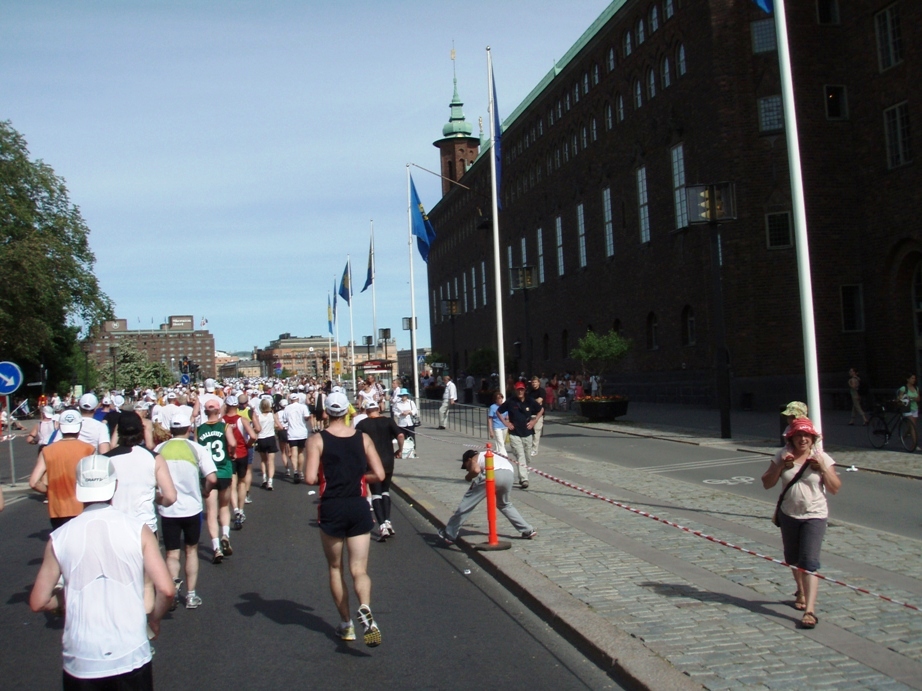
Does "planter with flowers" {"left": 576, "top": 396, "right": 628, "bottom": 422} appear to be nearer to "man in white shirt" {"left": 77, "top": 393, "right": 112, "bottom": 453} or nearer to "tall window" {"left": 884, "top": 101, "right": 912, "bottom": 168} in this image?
"tall window" {"left": 884, "top": 101, "right": 912, "bottom": 168}

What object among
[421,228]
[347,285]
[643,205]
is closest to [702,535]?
[421,228]

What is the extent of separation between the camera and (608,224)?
51.7 m

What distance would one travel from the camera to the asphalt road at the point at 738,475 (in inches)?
464

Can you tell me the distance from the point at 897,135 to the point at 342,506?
31794 millimetres

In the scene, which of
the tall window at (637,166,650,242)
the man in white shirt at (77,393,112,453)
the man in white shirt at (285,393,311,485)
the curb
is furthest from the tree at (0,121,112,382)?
the curb

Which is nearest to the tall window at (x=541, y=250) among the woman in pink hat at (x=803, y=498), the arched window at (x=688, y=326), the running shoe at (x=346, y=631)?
the arched window at (x=688, y=326)

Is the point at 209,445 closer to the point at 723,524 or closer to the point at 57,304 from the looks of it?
the point at 723,524

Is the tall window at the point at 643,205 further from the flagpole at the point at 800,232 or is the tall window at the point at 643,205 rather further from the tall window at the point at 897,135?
the flagpole at the point at 800,232

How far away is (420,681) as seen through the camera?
592cm

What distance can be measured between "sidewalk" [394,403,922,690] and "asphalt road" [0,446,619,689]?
355 mm

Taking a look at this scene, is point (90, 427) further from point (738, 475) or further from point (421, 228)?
point (421, 228)

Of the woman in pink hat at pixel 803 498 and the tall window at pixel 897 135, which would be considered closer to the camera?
the woman in pink hat at pixel 803 498

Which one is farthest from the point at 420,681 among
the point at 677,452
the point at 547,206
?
the point at 547,206

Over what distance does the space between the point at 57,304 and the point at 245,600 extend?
161ft
